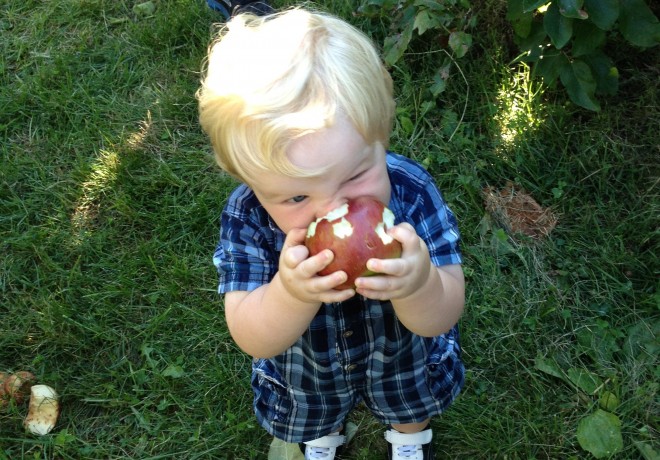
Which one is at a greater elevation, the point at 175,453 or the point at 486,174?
the point at 486,174

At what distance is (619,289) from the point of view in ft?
7.60

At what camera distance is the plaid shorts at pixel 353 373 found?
5.38 feet

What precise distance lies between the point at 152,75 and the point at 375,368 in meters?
2.01

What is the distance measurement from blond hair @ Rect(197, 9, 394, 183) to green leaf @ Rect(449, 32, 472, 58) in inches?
51.1

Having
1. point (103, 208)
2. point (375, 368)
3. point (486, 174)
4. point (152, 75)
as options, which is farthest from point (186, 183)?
point (375, 368)

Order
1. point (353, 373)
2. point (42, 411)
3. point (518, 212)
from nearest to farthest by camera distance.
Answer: point (353, 373) < point (42, 411) < point (518, 212)

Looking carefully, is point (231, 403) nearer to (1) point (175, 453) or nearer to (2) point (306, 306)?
(1) point (175, 453)

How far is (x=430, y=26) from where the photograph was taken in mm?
2576

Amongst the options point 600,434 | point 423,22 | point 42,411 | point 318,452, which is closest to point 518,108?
point 423,22

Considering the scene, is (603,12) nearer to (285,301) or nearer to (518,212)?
(518,212)

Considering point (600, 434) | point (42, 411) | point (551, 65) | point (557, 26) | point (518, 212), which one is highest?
point (557, 26)

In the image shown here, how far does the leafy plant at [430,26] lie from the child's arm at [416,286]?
1.28 meters

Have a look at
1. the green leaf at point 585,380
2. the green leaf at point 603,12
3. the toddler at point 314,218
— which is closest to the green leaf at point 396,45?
the green leaf at point 603,12

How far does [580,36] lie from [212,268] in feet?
4.90
